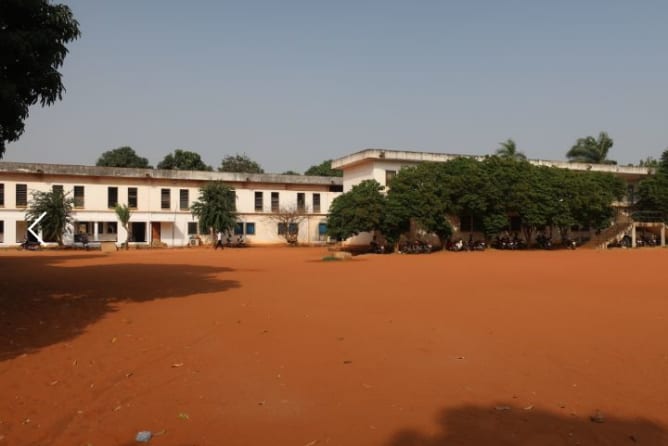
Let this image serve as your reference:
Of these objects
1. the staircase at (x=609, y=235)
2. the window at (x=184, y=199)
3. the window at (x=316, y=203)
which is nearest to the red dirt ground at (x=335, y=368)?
the staircase at (x=609, y=235)

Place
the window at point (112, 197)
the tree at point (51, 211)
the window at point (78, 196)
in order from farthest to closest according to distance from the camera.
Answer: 1. the window at point (112, 197)
2. the window at point (78, 196)
3. the tree at point (51, 211)

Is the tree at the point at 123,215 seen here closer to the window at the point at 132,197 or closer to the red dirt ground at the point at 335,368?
the window at the point at 132,197

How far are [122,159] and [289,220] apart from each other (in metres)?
24.4

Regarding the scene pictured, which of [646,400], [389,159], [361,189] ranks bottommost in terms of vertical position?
[646,400]

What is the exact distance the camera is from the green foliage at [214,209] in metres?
37.3

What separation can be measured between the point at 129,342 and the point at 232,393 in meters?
2.92

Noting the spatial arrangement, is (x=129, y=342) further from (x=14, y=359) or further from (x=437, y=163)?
(x=437, y=163)

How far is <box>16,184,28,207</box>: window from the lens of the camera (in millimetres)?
35562

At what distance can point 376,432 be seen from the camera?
13.2 feet

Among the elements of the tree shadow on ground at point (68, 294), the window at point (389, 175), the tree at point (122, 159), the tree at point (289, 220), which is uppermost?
the tree at point (122, 159)

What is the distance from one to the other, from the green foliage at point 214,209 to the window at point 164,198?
2980 mm

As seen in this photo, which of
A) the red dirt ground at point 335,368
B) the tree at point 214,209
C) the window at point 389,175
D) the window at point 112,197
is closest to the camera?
the red dirt ground at point 335,368

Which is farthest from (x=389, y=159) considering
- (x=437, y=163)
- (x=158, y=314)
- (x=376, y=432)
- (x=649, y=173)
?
(x=376, y=432)

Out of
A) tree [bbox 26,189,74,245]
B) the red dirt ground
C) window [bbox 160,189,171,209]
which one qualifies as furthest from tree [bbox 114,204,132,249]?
the red dirt ground
